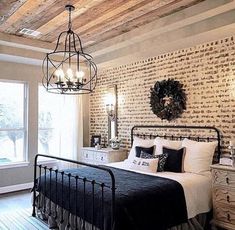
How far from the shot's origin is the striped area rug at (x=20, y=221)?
136 inches

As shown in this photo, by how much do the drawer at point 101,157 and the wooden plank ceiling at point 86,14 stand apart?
2.28m

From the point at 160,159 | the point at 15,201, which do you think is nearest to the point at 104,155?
the point at 160,159

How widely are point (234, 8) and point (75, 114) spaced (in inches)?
156

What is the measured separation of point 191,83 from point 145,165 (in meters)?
1.53

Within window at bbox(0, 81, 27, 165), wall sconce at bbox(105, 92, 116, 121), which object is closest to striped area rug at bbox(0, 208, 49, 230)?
window at bbox(0, 81, 27, 165)

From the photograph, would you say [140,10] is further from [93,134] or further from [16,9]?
[93,134]

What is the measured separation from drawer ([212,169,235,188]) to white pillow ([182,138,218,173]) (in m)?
0.31

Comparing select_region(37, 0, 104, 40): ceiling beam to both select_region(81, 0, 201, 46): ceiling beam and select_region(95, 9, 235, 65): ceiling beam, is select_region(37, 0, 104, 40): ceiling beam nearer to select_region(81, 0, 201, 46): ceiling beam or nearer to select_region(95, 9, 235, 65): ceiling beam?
select_region(81, 0, 201, 46): ceiling beam

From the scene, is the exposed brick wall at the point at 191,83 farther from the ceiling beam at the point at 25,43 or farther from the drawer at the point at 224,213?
the ceiling beam at the point at 25,43

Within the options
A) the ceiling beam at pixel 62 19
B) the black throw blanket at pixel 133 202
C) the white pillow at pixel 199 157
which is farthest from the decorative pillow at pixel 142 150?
the ceiling beam at pixel 62 19

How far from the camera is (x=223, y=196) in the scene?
127 inches

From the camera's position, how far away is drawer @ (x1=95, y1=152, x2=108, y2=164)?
517cm

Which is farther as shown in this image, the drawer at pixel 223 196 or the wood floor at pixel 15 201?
the wood floor at pixel 15 201

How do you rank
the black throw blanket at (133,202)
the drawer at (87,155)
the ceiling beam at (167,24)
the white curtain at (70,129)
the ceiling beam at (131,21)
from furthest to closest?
the white curtain at (70,129), the drawer at (87,155), the ceiling beam at (131,21), the ceiling beam at (167,24), the black throw blanket at (133,202)
